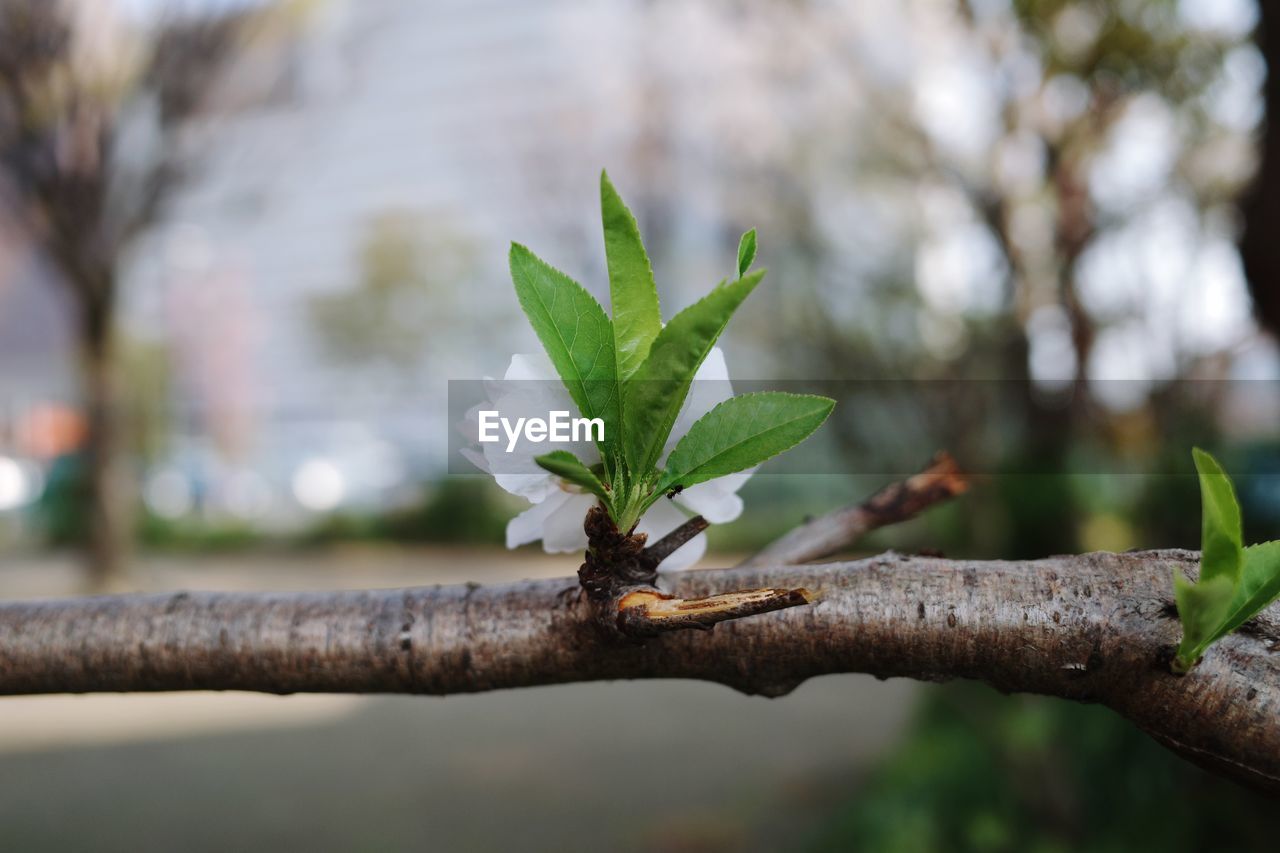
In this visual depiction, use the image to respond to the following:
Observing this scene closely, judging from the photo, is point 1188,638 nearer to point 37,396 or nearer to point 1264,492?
point 1264,492

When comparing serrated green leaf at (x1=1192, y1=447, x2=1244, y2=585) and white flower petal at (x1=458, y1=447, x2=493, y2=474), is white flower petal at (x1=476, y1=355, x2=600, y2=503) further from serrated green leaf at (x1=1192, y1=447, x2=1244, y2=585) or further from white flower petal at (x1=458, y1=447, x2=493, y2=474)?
serrated green leaf at (x1=1192, y1=447, x2=1244, y2=585)

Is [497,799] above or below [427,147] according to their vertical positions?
below

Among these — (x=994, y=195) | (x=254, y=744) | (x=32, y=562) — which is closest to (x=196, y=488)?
(x=32, y=562)

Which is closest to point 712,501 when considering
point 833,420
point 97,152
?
point 833,420

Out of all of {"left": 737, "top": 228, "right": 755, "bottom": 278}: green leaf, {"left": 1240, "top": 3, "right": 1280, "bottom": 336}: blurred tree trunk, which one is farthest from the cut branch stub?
{"left": 1240, "top": 3, "right": 1280, "bottom": 336}: blurred tree trunk

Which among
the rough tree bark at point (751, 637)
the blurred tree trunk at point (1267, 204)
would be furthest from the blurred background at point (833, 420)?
the rough tree bark at point (751, 637)

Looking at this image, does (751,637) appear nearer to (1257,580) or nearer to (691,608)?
(691,608)

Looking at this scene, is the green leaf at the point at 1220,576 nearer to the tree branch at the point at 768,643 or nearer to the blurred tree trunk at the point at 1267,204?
the tree branch at the point at 768,643
